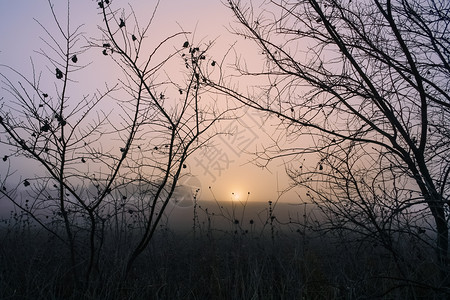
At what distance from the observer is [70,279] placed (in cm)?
540

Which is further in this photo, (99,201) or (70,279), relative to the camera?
(70,279)

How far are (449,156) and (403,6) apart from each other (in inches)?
70.0

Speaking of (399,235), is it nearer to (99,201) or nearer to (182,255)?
(99,201)

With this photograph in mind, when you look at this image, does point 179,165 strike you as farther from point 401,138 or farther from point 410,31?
point 410,31

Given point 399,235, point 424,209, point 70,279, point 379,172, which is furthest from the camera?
point 70,279

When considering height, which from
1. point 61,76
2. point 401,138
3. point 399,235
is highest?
point 61,76

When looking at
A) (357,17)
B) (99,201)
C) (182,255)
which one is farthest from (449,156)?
(182,255)

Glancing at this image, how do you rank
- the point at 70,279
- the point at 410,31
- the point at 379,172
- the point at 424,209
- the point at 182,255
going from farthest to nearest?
the point at 182,255 < the point at 70,279 < the point at 410,31 < the point at 379,172 < the point at 424,209

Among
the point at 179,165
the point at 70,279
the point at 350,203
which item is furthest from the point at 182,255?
the point at 350,203

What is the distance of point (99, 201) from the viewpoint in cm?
372

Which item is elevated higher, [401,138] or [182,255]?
[401,138]

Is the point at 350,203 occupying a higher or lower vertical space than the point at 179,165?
lower

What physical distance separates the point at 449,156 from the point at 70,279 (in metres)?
5.49

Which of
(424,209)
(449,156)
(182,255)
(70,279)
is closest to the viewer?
(424,209)
